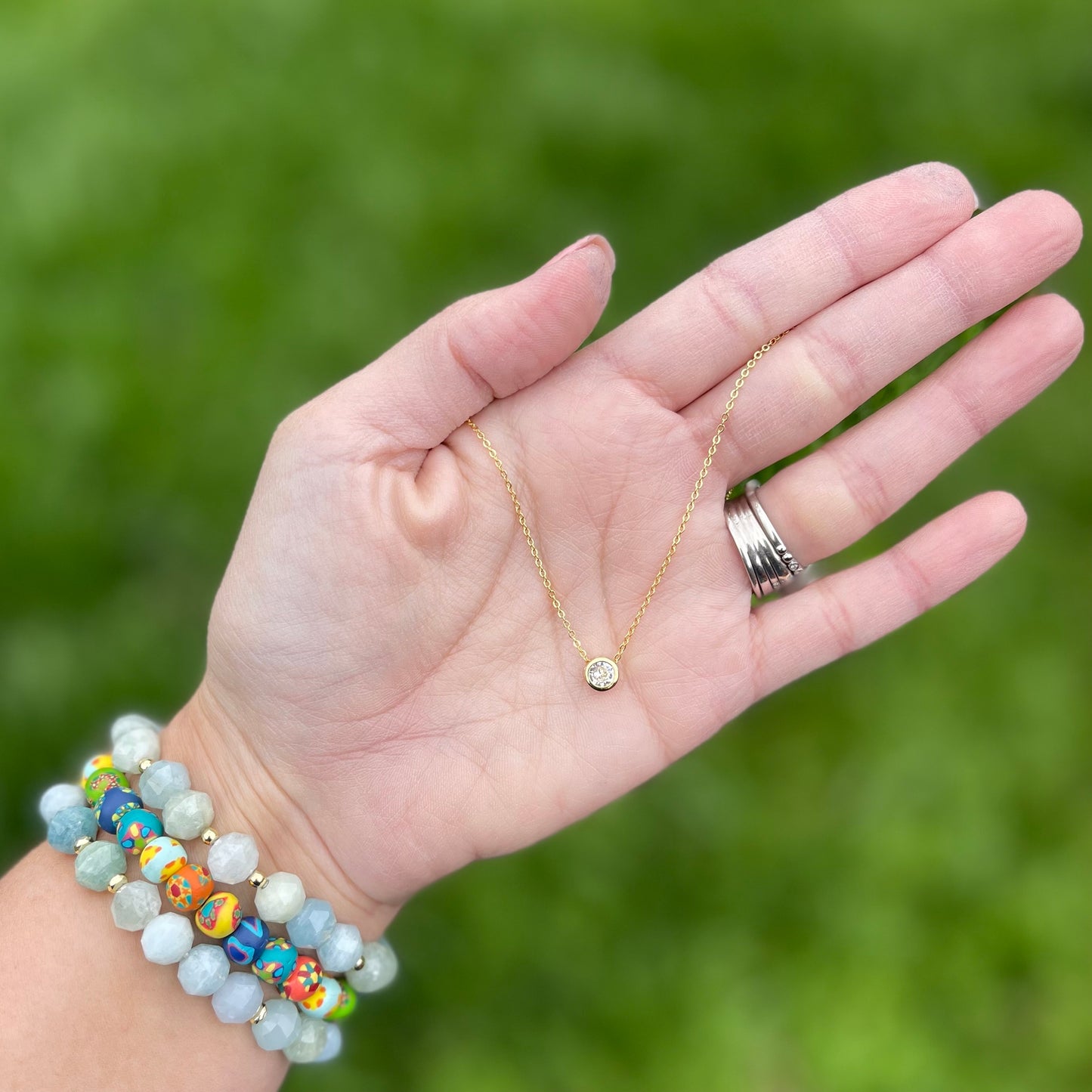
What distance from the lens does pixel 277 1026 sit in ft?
7.64

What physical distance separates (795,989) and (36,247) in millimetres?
3933

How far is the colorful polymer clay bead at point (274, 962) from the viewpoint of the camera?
2.29 meters

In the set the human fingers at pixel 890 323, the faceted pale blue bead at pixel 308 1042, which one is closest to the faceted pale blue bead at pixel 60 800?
the faceted pale blue bead at pixel 308 1042

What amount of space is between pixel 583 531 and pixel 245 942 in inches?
49.0

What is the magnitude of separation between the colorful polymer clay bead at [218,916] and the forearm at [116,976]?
12 cm

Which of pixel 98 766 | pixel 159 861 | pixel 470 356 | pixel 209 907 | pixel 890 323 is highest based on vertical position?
pixel 470 356

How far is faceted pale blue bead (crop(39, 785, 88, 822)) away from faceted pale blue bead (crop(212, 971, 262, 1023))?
1.86 feet

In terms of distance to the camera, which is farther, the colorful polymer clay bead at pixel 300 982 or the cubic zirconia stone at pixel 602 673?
the cubic zirconia stone at pixel 602 673

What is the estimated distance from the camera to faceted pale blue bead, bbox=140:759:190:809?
237 centimetres

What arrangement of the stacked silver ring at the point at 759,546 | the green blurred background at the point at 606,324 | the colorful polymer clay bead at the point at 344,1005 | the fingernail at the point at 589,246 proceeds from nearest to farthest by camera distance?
the fingernail at the point at 589,246
the colorful polymer clay bead at the point at 344,1005
the stacked silver ring at the point at 759,546
the green blurred background at the point at 606,324

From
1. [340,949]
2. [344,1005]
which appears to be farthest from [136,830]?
[344,1005]

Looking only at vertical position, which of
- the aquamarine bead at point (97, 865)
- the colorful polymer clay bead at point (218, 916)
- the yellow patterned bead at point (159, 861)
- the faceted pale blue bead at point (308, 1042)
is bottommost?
the faceted pale blue bead at point (308, 1042)

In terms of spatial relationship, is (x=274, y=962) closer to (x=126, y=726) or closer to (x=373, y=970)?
(x=373, y=970)

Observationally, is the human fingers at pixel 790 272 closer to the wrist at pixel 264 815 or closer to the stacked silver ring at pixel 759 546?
the stacked silver ring at pixel 759 546
